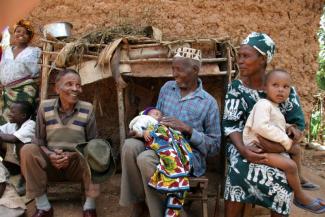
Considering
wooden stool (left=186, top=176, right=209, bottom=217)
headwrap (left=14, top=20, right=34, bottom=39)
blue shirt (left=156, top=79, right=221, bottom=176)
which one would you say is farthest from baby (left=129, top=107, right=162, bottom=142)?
headwrap (left=14, top=20, right=34, bottom=39)

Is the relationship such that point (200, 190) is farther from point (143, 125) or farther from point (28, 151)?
point (28, 151)

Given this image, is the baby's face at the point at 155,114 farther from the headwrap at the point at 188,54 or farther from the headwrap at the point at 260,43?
the headwrap at the point at 260,43

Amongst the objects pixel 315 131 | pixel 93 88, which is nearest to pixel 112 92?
pixel 93 88

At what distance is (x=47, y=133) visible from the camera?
3559 mm

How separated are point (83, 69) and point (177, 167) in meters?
1.61

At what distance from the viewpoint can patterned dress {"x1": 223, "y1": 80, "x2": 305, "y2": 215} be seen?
290 cm

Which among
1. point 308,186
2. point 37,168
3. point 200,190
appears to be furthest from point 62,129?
point 308,186

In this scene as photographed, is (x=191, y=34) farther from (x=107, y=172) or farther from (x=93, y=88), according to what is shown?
(x=107, y=172)

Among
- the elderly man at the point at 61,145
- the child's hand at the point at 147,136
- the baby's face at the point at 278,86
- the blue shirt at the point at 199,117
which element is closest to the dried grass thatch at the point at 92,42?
the elderly man at the point at 61,145

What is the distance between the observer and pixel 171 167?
9.70 feet

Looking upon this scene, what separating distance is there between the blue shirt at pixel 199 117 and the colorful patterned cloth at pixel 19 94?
1.74 m

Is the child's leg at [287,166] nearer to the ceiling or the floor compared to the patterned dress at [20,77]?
nearer to the floor

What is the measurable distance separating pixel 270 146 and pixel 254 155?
0.43ft

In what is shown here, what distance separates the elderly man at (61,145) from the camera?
3.33 m
